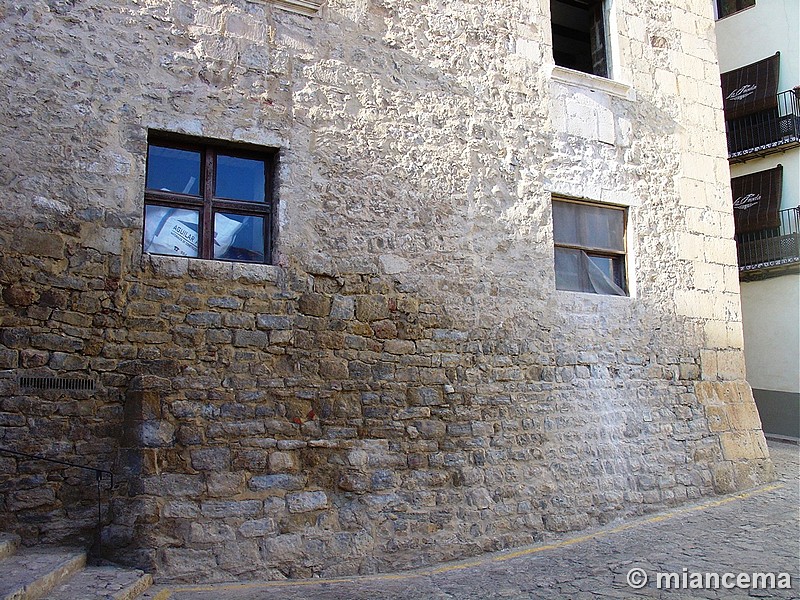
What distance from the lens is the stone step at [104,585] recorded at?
325 centimetres

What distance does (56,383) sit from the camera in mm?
3900

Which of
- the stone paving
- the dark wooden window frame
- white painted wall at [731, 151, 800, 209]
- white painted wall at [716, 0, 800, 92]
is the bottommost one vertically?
the stone paving

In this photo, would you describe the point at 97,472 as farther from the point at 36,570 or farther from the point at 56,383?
the point at 36,570

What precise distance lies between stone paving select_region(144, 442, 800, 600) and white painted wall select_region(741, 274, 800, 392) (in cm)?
608

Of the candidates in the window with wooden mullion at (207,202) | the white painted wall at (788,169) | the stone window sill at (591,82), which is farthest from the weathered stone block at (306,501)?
the white painted wall at (788,169)

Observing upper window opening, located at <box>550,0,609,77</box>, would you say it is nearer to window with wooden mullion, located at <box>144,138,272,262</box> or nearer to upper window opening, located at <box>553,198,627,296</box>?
upper window opening, located at <box>553,198,627,296</box>

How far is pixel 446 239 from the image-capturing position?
5.25 metres

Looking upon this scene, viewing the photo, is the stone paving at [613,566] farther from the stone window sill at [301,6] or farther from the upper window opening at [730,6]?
the upper window opening at [730,6]

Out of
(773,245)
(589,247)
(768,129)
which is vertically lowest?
(589,247)

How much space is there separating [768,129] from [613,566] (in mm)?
10610

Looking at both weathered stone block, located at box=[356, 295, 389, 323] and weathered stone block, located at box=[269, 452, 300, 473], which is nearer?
weathered stone block, located at box=[269, 452, 300, 473]

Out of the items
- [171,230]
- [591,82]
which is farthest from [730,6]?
[171,230]

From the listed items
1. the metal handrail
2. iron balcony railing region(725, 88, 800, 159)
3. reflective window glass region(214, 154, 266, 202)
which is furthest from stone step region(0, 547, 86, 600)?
iron balcony railing region(725, 88, 800, 159)

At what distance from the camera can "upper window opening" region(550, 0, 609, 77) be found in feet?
22.1
